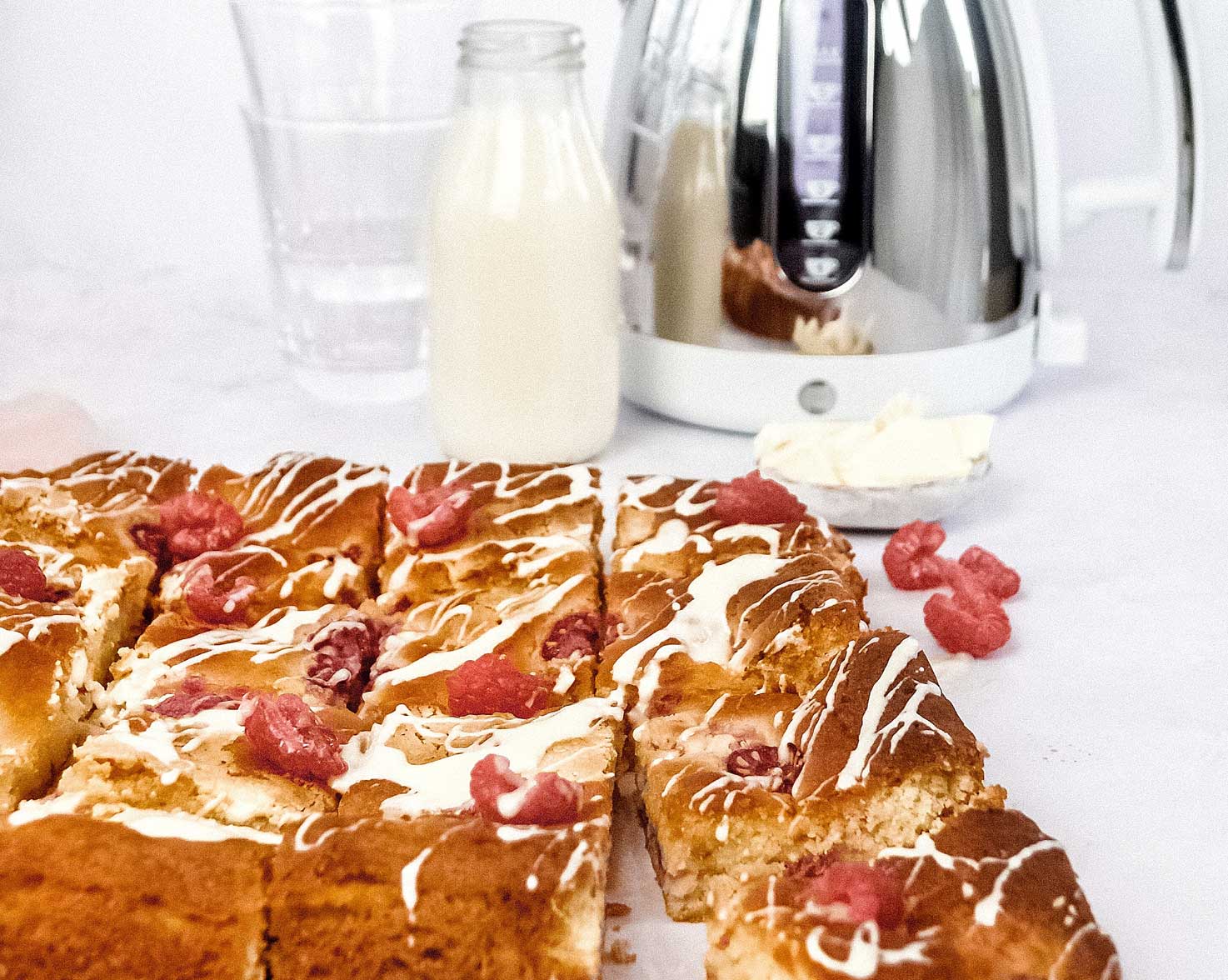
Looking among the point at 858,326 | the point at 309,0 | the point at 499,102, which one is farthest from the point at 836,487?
the point at 309,0

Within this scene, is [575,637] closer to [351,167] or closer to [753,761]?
[753,761]

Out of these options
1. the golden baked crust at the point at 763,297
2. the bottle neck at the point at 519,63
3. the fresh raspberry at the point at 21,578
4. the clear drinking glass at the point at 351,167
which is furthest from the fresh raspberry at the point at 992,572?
the fresh raspberry at the point at 21,578

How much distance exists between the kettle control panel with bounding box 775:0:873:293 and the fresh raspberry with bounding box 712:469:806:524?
468 mm

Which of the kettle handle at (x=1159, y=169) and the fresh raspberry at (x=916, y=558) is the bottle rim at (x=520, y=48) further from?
the fresh raspberry at (x=916, y=558)

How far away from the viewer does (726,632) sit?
5.22 ft

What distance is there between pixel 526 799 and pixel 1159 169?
1612mm

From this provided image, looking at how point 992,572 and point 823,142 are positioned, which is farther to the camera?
point 823,142

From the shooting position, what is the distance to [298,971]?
3.95 feet

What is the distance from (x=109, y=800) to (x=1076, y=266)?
2.58 metres

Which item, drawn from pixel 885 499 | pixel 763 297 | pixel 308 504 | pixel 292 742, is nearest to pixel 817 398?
pixel 763 297

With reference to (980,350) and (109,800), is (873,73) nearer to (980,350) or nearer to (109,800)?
Result: (980,350)

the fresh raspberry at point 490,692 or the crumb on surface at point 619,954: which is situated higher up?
the fresh raspberry at point 490,692

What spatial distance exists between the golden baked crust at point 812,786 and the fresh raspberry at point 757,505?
0.41 metres

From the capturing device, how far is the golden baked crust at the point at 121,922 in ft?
3.86
